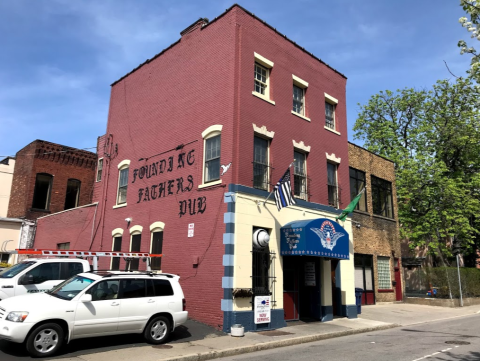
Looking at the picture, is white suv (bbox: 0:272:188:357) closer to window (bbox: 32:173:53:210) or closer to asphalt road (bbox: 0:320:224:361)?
asphalt road (bbox: 0:320:224:361)

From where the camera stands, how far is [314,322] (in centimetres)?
1534

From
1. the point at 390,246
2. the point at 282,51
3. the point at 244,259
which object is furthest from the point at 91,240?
the point at 390,246

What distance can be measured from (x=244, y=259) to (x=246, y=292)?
41.6 inches

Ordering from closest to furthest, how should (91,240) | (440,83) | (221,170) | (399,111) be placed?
(221,170) < (91,240) < (440,83) < (399,111)

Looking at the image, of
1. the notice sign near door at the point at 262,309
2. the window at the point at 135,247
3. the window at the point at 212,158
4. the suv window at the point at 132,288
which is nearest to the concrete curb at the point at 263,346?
the notice sign near door at the point at 262,309

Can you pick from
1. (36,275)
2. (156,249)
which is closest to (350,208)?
(156,249)

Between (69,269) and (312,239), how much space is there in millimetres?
8029

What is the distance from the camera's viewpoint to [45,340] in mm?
8555

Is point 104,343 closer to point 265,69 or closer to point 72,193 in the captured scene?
point 265,69

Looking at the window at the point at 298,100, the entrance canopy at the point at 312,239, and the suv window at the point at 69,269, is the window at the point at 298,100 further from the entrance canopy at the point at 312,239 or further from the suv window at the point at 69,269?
the suv window at the point at 69,269

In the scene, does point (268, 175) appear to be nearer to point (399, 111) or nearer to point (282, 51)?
point (282, 51)

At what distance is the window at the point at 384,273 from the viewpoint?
23453mm

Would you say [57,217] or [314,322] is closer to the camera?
[314,322]

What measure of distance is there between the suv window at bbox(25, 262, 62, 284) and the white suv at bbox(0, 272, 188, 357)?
2127 millimetres
